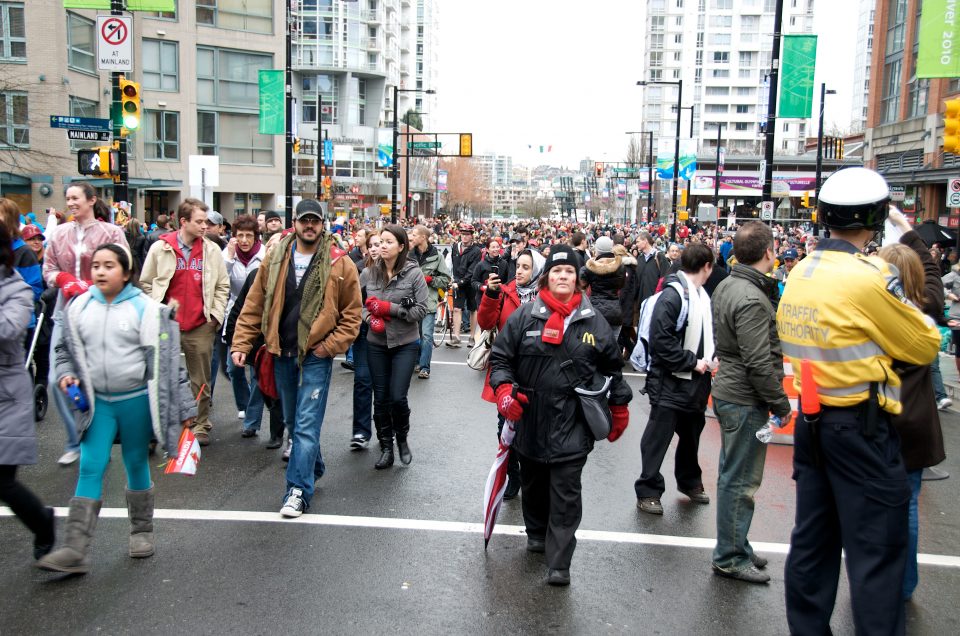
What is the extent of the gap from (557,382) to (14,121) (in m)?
31.3

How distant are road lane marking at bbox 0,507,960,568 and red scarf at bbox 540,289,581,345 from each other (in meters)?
1.54

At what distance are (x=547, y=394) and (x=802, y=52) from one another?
1643cm

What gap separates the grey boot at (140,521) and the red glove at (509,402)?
219 centimetres

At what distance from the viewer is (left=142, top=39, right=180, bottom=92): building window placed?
3859 cm

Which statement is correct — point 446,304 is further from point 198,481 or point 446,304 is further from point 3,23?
point 3,23

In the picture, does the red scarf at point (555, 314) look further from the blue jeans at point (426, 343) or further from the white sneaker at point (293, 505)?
the blue jeans at point (426, 343)

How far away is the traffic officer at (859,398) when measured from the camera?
3.44m

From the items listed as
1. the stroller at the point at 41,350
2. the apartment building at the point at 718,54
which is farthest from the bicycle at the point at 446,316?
the apartment building at the point at 718,54

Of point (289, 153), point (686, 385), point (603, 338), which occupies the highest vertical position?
point (289, 153)

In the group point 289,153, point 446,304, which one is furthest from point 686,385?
point 289,153

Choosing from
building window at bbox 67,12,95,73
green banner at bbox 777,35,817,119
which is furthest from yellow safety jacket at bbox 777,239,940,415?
building window at bbox 67,12,95,73

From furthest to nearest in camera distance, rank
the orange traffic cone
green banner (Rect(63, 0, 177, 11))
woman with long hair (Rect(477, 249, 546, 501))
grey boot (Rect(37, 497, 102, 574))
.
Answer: green banner (Rect(63, 0, 177, 11)) < woman with long hair (Rect(477, 249, 546, 501)) < grey boot (Rect(37, 497, 102, 574)) < the orange traffic cone

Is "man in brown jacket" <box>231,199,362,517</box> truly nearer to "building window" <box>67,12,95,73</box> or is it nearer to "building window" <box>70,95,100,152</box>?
"building window" <box>70,95,100,152</box>

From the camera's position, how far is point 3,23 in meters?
30.0
